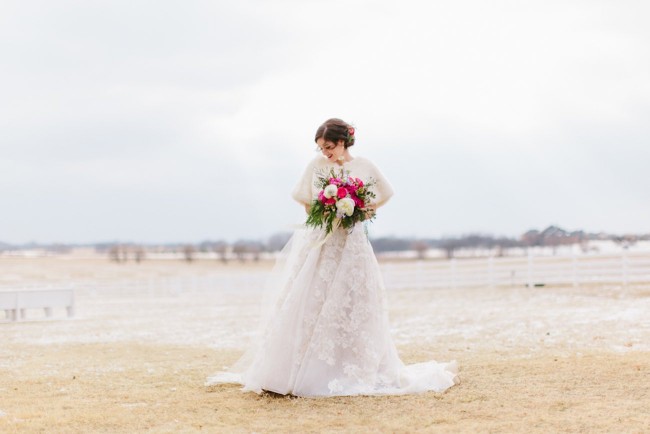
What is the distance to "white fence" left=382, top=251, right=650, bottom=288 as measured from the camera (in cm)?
2530

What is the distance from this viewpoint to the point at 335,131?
7797 millimetres

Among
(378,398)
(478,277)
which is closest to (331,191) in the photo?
(378,398)

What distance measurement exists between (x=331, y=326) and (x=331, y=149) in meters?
1.80

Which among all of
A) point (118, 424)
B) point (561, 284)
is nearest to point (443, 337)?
point (118, 424)

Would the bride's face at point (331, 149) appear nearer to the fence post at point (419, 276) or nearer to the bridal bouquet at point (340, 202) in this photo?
the bridal bouquet at point (340, 202)

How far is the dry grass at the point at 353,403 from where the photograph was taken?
6305mm

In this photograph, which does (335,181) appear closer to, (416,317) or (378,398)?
(378,398)

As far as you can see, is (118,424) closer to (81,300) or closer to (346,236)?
(346,236)

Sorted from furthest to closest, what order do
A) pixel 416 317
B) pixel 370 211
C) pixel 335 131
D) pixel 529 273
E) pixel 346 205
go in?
1. pixel 529 273
2. pixel 416 317
3. pixel 370 211
4. pixel 335 131
5. pixel 346 205

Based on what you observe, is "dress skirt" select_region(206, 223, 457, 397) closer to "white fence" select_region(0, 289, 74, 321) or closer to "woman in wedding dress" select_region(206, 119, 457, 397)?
"woman in wedding dress" select_region(206, 119, 457, 397)

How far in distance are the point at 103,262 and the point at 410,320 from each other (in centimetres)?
4623

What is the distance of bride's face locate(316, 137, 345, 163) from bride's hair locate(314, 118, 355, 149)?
4 centimetres

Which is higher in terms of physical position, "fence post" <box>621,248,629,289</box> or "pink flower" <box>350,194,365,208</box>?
"pink flower" <box>350,194,365,208</box>

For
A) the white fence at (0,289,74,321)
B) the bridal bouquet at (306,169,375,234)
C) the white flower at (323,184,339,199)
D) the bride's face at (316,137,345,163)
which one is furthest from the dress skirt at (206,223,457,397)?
the white fence at (0,289,74,321)
